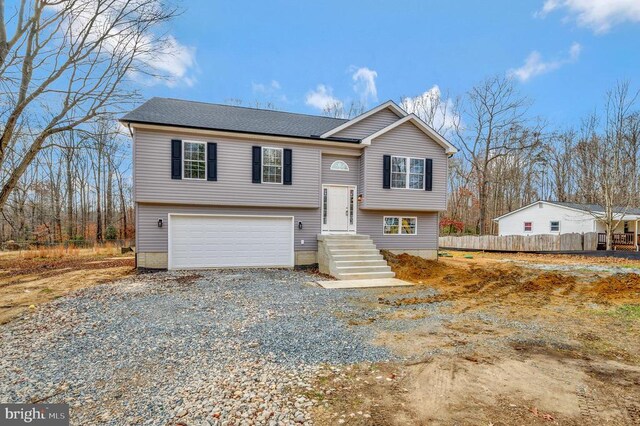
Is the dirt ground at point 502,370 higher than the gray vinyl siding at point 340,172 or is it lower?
→ lower

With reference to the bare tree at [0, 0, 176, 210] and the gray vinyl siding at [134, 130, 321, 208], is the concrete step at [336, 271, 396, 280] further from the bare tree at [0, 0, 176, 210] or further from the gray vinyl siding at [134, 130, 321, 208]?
the bare tree at [0, 0, 176, 210]

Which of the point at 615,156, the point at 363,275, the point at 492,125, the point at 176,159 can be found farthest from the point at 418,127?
the point at 492,125

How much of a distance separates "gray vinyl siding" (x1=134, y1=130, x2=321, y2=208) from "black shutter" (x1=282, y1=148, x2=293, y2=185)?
0.57 ft

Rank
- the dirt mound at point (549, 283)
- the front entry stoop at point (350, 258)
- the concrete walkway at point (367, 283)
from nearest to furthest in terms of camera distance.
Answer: the dirt mound at point (549, 283)
the concrete walkway at point (367, 283)
the front entry stoop at point (350, 258)

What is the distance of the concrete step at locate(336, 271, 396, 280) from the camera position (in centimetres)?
953

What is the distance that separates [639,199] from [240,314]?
2708 centimetres

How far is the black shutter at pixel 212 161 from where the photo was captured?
10.4m

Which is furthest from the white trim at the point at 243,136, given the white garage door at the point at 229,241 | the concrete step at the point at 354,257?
the concrete step at the point at 354,257

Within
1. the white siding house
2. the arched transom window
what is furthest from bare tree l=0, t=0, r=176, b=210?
the white siding house

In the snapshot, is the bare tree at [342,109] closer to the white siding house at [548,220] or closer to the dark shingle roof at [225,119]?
the dark shingle roof at [225,119]

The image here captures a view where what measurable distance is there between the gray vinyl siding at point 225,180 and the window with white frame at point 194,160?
7.9 inches

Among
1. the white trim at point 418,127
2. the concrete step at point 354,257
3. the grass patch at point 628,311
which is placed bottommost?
the grass patch at point 628,311

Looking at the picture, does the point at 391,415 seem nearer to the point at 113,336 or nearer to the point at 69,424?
the point at 69,424

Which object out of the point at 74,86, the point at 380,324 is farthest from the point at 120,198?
the point at 380,324
